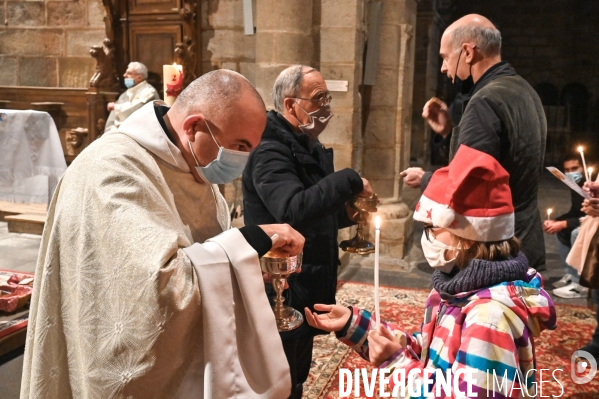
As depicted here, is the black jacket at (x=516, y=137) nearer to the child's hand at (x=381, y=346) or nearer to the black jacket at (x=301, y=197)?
the black jacket at (x=301, y=197)

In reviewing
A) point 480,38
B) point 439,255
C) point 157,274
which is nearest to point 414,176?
point 480,38

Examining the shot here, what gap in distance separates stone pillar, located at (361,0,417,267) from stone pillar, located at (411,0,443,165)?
3.59 metres

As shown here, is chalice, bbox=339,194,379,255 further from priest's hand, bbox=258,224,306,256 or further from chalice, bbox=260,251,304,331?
priest's hand, bbox=258,224,306,256

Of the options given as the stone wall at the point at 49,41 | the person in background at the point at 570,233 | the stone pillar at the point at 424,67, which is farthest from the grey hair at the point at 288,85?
the stone pillar at the point at 424,67

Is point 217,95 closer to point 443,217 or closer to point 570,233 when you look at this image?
point 443,217

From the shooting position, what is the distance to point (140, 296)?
4.12ft

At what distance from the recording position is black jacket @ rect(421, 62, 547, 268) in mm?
2344

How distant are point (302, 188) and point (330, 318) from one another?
591 millimetres

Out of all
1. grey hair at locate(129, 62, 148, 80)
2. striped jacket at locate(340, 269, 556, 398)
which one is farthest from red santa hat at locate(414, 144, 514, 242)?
grey hair at locate(129, 62, 148, 80)

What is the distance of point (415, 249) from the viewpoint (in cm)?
603

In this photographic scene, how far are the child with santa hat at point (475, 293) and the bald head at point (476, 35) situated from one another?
1.11 metres

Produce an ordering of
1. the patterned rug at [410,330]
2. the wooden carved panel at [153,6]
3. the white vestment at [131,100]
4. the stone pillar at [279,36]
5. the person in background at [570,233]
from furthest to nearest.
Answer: the wooden carved panel at [153,6], the white vestment at [131,100], the stone pillar at [279,36], the person in background at [570,233], the patterned rug at [410,330]

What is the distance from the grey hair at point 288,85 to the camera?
2371 millimetres

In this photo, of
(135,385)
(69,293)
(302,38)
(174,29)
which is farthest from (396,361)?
(174,29)
